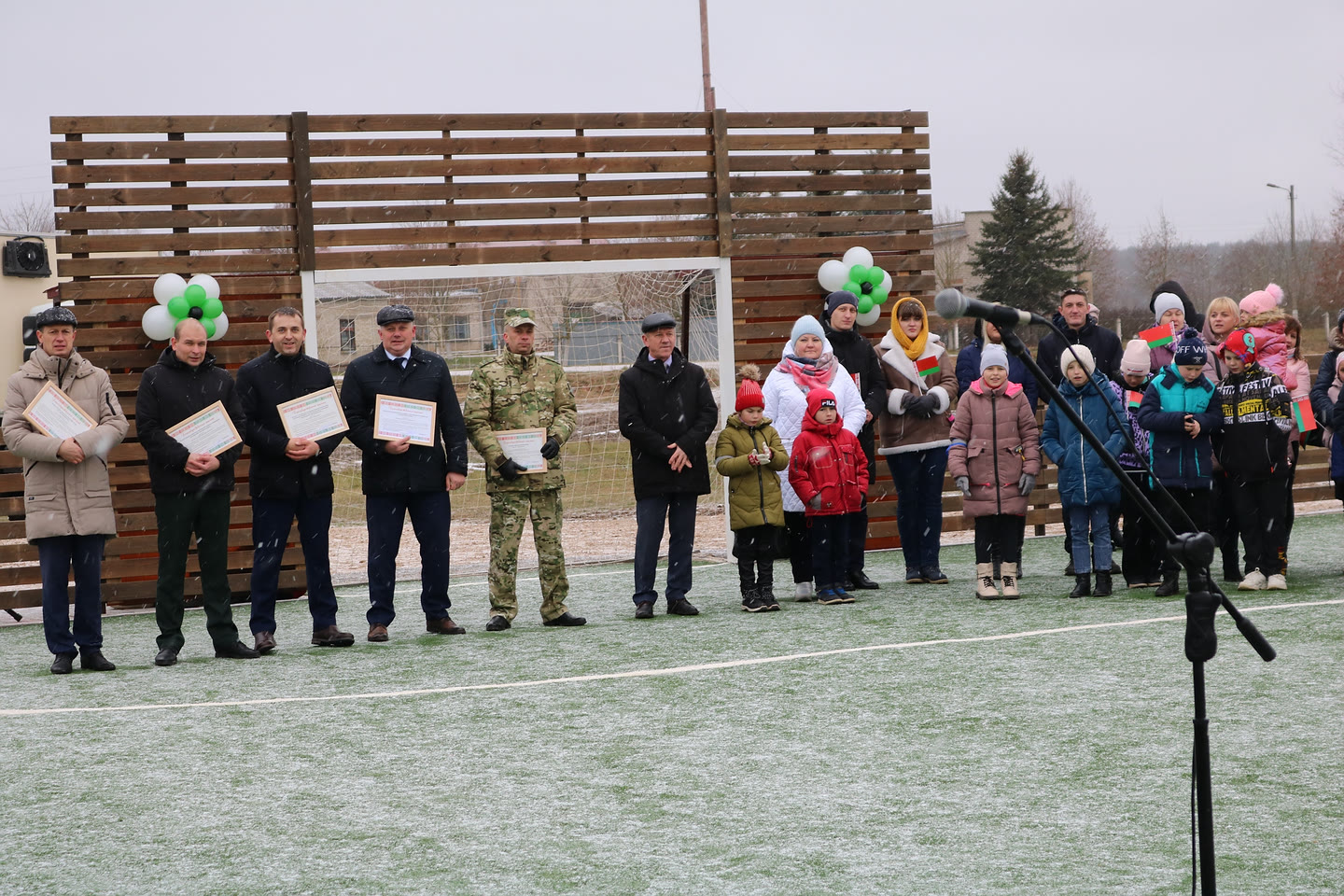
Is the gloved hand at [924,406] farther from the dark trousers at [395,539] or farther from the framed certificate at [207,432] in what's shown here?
the framed certificate at [207,432]

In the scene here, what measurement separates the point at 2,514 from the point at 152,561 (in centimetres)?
105

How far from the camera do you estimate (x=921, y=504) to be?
31.6 feet

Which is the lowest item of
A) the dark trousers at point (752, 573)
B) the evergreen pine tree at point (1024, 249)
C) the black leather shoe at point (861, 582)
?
the black leather shoe at point (861, 582)

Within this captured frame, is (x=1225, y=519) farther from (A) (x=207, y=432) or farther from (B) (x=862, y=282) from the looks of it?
(A) (x=207, y=432)

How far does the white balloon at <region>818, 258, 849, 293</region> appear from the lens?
1124 cm

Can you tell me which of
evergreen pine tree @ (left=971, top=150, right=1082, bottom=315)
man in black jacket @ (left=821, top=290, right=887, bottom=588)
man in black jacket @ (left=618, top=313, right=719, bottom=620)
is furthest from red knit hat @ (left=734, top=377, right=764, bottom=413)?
evergreen pine tree @ (left=971, top=150, right=1082, bottom=315)

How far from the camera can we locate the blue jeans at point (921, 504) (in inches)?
377

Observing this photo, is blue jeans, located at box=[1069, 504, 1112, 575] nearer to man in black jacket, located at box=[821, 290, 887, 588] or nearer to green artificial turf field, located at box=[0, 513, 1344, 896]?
green artificial turf field, located at box=[0, 513, 1344, 896]

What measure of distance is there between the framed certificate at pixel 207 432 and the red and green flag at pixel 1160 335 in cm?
581

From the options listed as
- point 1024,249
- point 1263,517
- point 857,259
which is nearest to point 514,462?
point 857,259

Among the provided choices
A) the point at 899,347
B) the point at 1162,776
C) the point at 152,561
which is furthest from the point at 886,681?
the point at 152,561

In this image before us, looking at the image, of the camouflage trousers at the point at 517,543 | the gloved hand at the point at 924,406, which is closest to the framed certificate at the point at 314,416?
the camouflage trousers at the point at 517,543

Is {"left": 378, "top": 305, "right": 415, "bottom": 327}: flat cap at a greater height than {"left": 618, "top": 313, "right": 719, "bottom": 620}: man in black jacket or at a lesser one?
greater

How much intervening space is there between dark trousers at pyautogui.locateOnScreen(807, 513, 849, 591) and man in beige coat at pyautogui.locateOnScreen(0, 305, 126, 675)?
408cm
